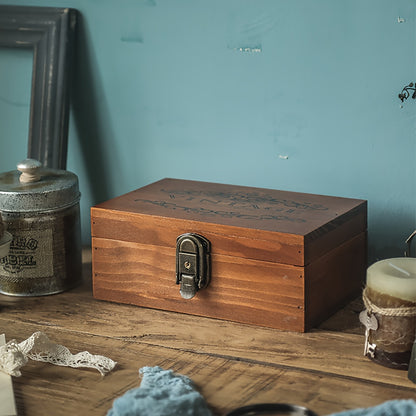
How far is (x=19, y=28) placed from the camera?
1.44 meters

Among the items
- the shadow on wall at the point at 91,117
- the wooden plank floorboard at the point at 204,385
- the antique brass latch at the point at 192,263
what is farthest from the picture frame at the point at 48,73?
the wooden plank floorboard at the point at 204,385

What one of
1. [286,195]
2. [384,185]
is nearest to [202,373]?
[286,195]

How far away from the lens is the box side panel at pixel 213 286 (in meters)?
1.06

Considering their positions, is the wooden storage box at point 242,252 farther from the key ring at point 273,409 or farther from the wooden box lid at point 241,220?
the key ring at point 273,409

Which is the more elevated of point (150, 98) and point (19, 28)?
point (19, 28)

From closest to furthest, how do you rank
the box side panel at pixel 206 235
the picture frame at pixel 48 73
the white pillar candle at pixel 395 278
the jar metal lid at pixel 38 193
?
1. the white pillar candle at pixel 395 278
2. the box side panel at pixel 206 235
3. the jar metal lid at pixel 38 193
4. the picture frame at pixel 48 73

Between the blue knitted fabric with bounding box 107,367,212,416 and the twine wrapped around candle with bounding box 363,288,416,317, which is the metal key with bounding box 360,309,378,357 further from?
the blue knitted fabric with bounding box 107,367,212,416

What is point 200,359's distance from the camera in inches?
39.2

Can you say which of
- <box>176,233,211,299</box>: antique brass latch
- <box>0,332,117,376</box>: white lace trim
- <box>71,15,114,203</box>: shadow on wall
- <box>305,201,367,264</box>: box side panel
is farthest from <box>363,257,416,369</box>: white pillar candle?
<box>71,15,114,203</box>: shadow on wall

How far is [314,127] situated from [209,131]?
0.20 metres

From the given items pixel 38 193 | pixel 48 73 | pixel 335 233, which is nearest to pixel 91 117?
pixel 48 73

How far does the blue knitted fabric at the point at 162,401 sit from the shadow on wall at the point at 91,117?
0.66 metres

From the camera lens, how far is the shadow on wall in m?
1.43

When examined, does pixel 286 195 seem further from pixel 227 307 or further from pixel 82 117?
pixel 82 117
